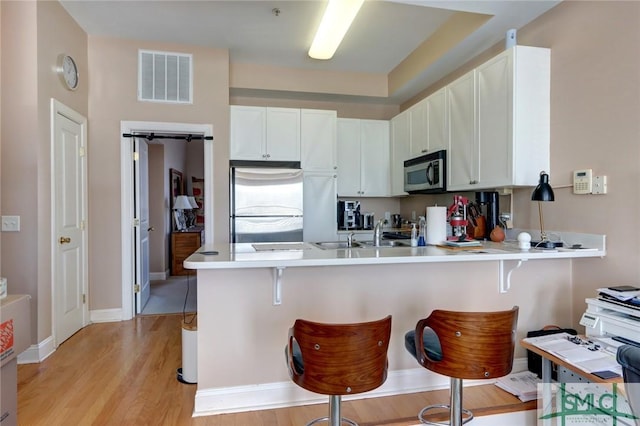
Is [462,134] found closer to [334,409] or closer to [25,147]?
[334,409]

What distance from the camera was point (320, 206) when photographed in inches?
169

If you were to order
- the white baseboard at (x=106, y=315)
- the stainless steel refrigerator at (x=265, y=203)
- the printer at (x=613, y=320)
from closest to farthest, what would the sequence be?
the printer at (x=613, y=320) < the white baseboard at (x=106, y=315) < the stainless steel refrigerator at (x=265, y=203)

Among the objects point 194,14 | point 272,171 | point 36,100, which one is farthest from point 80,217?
point 194,14

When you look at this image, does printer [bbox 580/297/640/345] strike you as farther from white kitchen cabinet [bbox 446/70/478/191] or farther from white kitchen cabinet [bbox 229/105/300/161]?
white kitchen cabinet [bbox 229/105/300/161]

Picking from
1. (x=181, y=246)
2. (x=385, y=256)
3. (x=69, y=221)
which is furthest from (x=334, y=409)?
(x=181, y=246)

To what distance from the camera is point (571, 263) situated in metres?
2.46

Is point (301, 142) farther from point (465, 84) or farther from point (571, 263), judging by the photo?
point (571, 263)

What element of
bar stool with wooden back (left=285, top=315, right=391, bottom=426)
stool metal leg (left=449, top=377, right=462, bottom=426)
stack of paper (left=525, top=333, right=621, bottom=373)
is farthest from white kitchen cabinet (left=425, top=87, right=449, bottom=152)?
bar stool with wooden back (left=285, top=315, right=391, bottom=426)

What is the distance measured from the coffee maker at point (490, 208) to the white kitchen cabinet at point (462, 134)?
14 cm

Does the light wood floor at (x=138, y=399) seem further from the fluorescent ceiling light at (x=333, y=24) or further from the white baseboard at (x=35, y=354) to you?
the fluorescent ceiling light at (x=333, y=24)

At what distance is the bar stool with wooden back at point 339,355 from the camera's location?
1445 millimetres

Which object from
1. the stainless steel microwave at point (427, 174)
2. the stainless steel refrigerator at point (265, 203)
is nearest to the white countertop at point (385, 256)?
the stainless steel microwave at point (427, 174)

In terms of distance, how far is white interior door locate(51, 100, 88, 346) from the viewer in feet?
10.1

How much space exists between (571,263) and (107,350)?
366cm
